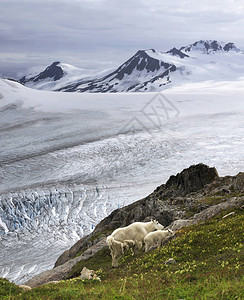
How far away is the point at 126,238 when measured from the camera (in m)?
13.3

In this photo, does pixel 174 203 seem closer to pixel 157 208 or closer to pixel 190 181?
pixel 157 208

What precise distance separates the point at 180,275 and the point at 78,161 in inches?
1921

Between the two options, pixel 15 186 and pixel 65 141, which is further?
pixel 65 141

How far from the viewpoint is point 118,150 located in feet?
204

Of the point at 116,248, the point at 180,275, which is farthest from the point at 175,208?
the point at 180,275

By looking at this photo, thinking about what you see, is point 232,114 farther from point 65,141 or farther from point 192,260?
point 192,260

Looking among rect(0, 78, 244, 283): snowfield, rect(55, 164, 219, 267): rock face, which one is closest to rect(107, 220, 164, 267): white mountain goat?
rect(55, 164, 219, 267): rock face

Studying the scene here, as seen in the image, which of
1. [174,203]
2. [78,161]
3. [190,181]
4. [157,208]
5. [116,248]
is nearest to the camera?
[116,248]

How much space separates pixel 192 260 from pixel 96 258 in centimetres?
714

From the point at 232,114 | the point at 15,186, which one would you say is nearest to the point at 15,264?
the point at 15,186

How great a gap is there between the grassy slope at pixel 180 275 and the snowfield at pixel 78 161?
20464 mm

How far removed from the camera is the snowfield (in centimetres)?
3633

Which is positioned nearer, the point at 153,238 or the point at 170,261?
the point at 170,261

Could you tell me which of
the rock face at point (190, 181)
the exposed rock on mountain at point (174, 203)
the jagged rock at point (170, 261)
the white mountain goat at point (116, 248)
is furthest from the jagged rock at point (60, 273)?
the rock face at point (190, 181)
